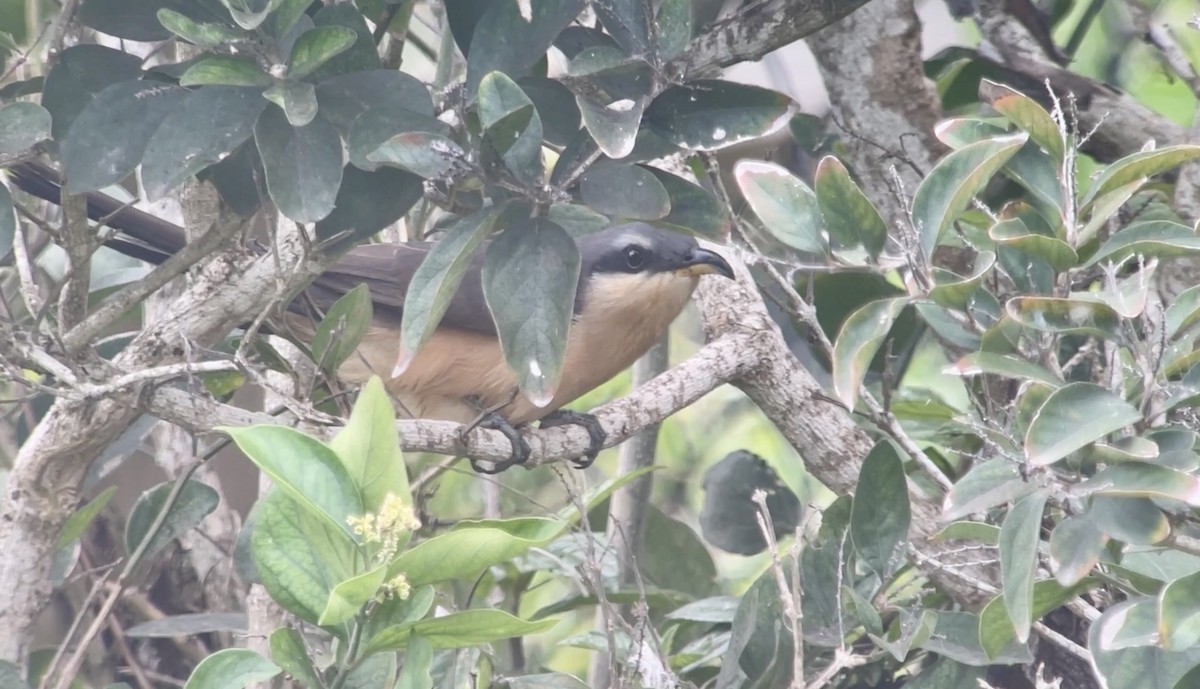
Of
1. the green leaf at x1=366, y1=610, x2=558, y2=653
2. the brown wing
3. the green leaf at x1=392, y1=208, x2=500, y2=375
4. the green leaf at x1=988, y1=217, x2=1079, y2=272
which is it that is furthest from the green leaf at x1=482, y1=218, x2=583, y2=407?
the brown wing

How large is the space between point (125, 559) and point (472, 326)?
1118mm

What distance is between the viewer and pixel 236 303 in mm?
2615

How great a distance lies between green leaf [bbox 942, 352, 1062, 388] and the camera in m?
1.87

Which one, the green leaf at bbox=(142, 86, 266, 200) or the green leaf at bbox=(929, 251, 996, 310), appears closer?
the green leaf at bbox=(929, 251, 996, 310)

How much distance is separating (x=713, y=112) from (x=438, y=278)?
1.76 feet

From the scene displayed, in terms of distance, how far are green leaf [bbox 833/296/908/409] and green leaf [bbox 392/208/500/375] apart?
0.59 m

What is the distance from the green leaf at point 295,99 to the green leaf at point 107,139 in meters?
0.26

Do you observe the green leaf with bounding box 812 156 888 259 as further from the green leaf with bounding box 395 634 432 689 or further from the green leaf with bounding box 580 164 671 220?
the green leaf with bounding box 395 634 432 689

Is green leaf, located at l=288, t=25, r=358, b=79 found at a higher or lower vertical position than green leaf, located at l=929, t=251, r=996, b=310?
higher

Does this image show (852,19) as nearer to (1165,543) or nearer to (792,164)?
(792,164)

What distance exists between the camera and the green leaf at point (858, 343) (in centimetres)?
187

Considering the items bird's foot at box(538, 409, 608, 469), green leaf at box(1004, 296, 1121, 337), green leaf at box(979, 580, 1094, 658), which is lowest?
bird's foot at box(538, 409, 608, 469)

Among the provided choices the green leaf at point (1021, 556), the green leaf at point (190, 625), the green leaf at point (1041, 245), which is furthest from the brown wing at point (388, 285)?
the green leaf at point (1021, 556)

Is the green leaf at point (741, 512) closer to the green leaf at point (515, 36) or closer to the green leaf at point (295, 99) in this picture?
the green leaf at point (515, 36)
